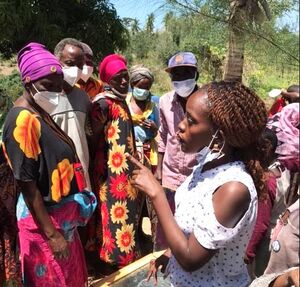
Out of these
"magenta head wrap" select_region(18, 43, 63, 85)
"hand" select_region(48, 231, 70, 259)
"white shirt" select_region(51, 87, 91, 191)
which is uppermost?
"magenta head wrap" select_region(18, 43, 63, 85)

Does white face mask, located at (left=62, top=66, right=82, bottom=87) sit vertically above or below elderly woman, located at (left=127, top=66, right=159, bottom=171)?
above

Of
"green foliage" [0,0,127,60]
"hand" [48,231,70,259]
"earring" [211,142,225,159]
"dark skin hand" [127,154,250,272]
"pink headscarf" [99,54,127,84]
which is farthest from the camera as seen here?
"green foliage" [0,0,127,60]

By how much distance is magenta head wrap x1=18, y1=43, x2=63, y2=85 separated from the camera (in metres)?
1.97

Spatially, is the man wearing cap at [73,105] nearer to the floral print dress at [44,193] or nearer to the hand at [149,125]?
the floral print dress at [44,193]

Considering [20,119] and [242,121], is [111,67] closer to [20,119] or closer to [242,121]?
[20,119]

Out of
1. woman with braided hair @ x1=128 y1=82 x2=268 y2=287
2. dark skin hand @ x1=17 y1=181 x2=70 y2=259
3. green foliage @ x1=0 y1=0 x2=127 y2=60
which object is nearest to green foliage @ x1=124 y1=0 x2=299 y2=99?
woman with braided hair @ x1=128 y1=82 x2=268 y2=287

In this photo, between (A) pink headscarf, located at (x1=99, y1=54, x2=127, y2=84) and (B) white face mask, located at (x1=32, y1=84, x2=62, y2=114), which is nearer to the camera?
(B) white face mask, located at (x1=32, y1=84, x2=62, y2=114)

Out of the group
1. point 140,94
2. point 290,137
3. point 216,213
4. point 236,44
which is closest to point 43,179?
point 216,213

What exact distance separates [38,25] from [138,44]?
54.5 ft

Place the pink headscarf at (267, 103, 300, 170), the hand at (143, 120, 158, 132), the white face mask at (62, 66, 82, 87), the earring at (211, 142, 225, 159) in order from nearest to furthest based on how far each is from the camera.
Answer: the pink headscarf at (267, 103, 300, 170) < the earring at (211, 142, 225, 159) < the white face mask at (62, 66, 82, 87) < the hand at (143, 120, 158, 132)

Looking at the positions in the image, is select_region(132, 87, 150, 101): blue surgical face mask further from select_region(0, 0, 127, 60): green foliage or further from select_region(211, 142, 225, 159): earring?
select_region(0, 0, 127, 60): green foliage

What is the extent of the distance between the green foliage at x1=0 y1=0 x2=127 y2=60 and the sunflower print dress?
8555mm

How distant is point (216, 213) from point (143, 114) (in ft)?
8.70

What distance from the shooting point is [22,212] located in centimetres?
198
